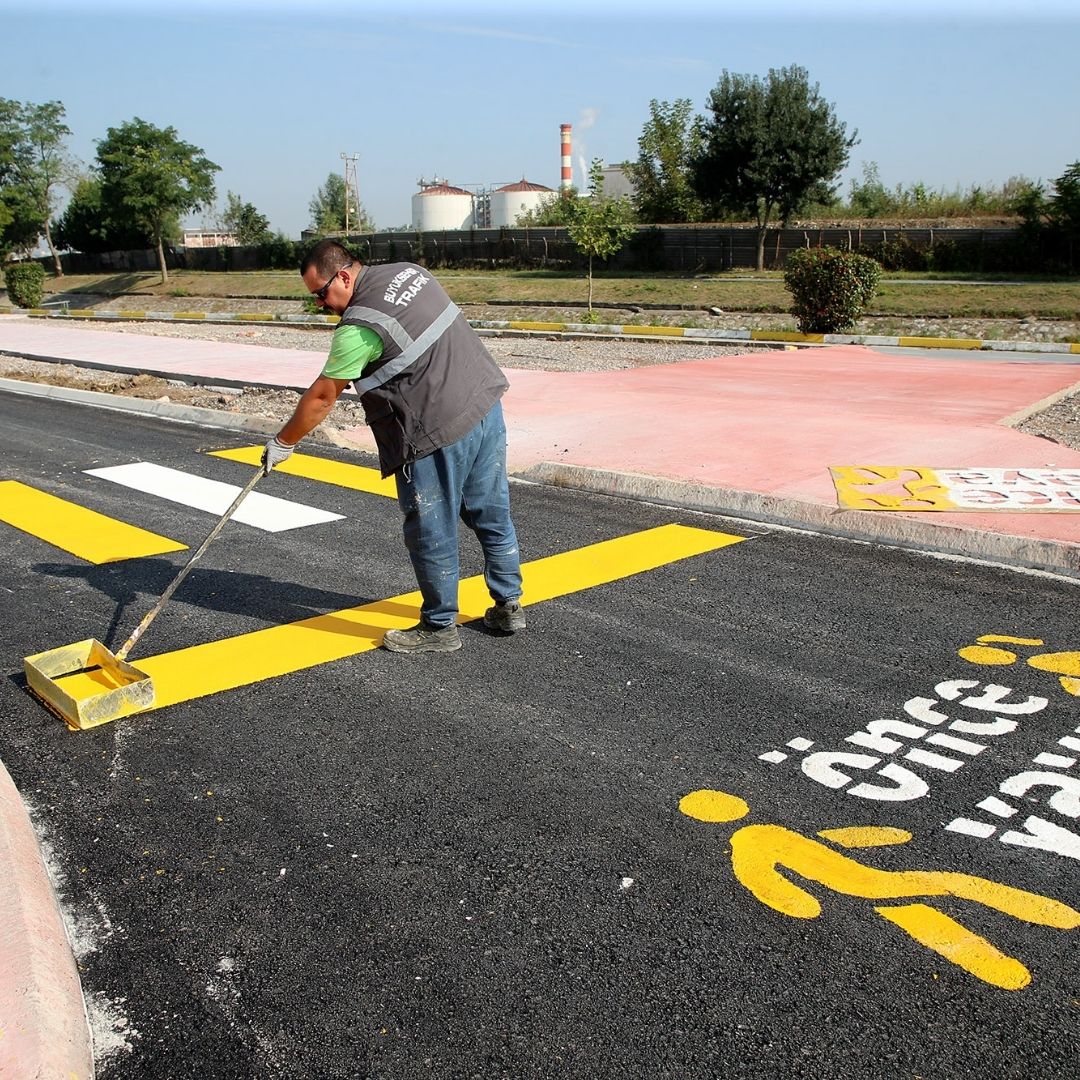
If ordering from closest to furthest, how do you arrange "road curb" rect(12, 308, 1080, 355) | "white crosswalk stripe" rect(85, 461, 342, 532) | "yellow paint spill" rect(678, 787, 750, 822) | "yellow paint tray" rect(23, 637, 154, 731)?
"yellow paint spill" rect(678, 787, 750, 822), "yellow paint tray" rect(23, 637, 154, 731), "white crosswalk stripe" rect(85, 461, 342, 532), "road curb" rect(12, 308, 1080, 355)

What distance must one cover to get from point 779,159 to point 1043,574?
37.2 meters

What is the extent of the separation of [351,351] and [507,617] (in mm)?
1413

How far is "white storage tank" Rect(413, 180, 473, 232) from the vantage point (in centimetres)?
8188

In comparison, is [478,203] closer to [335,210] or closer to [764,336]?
[335,210]

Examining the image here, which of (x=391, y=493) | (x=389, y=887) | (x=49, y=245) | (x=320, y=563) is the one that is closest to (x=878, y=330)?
(x=391, y=493)

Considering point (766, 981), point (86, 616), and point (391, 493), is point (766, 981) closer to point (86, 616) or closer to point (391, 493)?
point (86, 616)

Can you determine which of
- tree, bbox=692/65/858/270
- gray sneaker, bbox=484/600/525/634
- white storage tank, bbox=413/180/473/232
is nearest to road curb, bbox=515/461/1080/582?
gray sneaker, bbox=484/600/525/634

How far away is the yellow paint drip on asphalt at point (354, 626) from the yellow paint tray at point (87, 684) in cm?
12

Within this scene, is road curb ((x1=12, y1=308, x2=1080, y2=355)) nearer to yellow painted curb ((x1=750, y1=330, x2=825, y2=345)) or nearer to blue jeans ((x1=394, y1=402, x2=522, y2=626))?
yellow painted curb ((x1=750, y1=330, x2=825, y2=345))

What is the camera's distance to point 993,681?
4.30 metres

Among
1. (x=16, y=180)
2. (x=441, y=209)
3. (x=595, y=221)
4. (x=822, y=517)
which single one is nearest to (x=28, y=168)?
(x=16, y=180)

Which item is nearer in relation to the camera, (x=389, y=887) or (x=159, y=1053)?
(x=159, y=1053)

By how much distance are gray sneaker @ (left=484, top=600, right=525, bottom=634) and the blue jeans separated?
2.2 inches

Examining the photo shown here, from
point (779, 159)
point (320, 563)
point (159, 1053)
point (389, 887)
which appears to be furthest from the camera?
point (779, 159)
